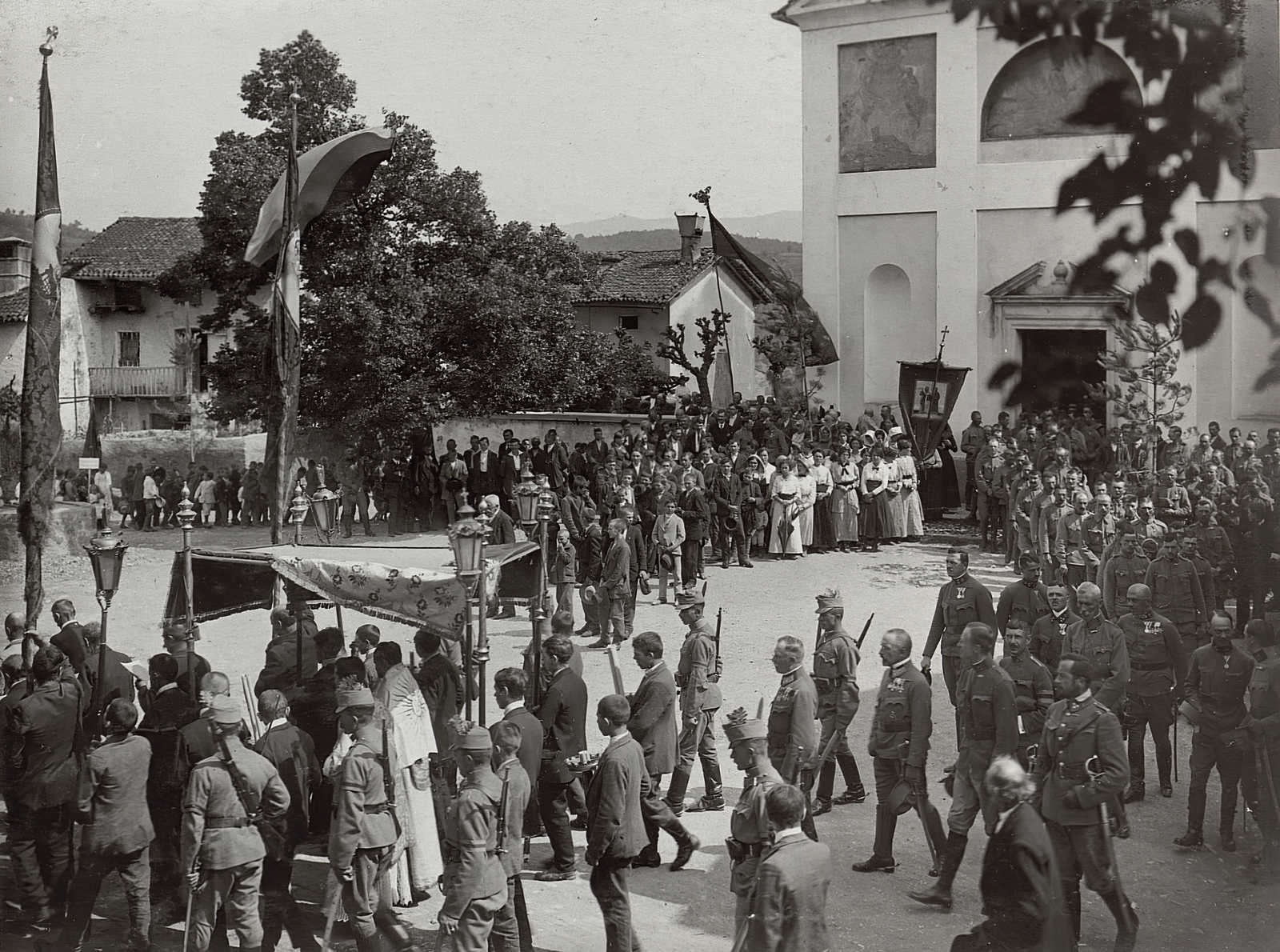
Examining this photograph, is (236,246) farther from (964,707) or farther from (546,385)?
(964,707)

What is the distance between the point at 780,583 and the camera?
1702cm

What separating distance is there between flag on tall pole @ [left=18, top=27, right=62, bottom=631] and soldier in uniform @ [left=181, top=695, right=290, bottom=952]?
5.35 m

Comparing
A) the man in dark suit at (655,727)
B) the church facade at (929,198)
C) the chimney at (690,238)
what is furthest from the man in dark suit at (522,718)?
the chimney at (690,238)

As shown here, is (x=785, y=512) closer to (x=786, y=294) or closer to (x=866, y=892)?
(x=786, y=294)

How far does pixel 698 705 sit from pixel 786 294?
14.1 m

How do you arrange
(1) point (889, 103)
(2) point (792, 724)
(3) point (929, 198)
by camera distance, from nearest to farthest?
(2) point (792, 724) → (1) point (889, 103) → (3) point (929, 198)

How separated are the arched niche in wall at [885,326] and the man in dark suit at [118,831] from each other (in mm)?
15907

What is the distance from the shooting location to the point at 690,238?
28344 mm

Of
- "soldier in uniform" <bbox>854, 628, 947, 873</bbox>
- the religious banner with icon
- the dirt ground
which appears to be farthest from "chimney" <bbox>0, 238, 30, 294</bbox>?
the religious banner with icon

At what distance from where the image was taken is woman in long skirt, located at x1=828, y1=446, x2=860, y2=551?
1866 centimetres

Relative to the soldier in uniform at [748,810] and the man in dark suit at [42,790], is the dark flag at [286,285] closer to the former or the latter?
the man in dark suit at [42,790]

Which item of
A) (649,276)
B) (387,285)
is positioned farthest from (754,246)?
(649,276)

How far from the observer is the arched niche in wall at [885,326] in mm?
21406

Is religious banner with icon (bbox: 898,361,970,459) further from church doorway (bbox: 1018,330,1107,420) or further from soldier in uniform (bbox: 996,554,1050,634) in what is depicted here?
soldier in uniform (bbox: 996,554,1050,634)
